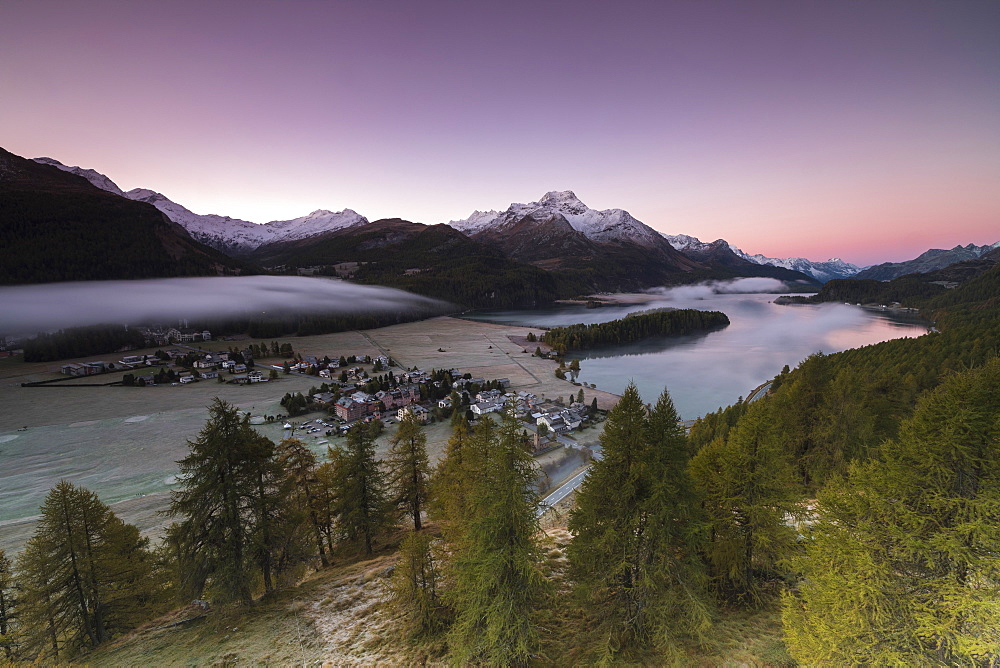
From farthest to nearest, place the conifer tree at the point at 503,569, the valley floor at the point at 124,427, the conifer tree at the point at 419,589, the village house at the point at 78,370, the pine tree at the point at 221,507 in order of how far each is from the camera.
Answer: the village house at the point at 78,370
the valley floor at the point at 124,427
the pine tree at the point at 221,507
the conifer tree at the point at 419,589
the conifer tree at the point at 503,569

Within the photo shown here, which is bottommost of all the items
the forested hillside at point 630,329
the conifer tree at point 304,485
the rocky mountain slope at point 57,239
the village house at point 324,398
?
the village house at point 324,398

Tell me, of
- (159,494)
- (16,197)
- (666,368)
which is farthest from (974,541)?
(16,197)

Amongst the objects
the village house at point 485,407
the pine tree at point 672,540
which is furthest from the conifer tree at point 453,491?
the village house at point 485,407

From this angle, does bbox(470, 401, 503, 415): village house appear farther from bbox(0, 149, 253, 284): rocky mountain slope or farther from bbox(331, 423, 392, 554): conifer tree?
bbox(0, 149, 253, 284): rocky mountain slope

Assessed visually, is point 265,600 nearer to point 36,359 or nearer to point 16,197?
point 36,359

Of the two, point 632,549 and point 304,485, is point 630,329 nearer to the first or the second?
point 304,485

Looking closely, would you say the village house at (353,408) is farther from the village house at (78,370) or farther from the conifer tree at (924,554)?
the village house at (78,370)
